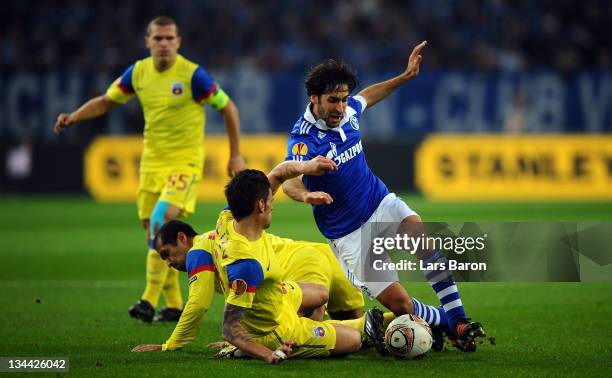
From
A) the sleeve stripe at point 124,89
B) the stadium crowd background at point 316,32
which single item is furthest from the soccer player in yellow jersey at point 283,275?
the stadium crowd background at point 316,32

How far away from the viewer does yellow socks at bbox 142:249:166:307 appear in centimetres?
934

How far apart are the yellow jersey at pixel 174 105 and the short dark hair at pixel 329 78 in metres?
2.40

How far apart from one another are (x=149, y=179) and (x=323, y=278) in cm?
279

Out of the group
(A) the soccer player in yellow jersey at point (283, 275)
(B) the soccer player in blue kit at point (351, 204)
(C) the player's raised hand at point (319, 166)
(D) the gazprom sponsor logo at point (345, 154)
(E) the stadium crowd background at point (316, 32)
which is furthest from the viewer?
→ (E) the stadium crowd background at point (316, 32)

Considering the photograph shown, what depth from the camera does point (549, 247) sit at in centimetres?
711

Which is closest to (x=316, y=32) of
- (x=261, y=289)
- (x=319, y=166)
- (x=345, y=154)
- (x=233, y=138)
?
(x=233, y=138)

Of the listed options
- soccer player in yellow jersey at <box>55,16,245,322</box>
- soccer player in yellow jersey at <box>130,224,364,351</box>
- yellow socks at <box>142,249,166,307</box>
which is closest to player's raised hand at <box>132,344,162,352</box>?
soccer player in yellow jersey at <box>130,224,364,351</box>

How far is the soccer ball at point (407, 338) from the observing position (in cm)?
704

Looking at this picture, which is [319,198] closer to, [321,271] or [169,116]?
[321,271]

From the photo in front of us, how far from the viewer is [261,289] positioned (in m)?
6.91

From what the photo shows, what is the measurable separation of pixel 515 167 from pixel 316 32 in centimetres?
685

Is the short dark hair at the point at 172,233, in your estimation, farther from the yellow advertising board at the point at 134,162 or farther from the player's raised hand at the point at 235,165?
the yellow advertising board at the point at 134,162

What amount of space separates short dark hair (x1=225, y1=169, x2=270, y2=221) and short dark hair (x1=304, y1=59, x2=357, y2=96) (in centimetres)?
98

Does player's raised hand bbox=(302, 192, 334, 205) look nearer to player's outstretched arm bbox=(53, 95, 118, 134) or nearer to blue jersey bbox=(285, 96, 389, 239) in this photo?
blue jersey bbox=(285, 96, 389, 239)
